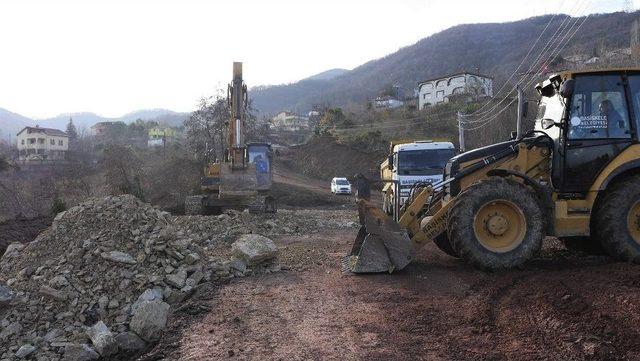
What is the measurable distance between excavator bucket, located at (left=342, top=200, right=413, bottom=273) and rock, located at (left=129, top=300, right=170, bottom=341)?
2645 mm

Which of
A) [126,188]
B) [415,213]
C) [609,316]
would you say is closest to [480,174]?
[415,213]

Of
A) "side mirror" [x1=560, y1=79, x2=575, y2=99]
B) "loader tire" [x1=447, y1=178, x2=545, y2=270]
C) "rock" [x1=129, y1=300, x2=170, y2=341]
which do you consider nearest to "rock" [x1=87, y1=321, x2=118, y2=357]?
"rock" [x1=129, y1=300, x2=170, y2=341]

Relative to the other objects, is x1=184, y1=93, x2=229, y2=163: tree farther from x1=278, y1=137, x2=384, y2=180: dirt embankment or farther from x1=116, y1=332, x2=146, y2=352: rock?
x1=116, y1=332, x2=146, y2=352: rock

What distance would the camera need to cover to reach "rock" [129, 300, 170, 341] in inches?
233

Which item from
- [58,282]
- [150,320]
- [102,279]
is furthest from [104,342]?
[58,282]

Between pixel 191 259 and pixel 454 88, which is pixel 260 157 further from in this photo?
pixel 454 88

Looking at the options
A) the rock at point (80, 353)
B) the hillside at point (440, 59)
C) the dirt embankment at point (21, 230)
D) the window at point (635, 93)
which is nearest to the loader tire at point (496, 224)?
the window at point (635, 93)

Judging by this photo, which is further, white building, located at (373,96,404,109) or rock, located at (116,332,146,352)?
white building, located at (373,96,404,109)

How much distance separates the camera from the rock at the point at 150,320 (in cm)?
591

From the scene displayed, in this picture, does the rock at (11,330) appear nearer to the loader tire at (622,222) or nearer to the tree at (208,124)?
the loader tire at (622,222)

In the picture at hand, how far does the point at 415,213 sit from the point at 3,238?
13.3 metres

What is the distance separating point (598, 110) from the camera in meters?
6.86

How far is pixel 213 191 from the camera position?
17.7 meters

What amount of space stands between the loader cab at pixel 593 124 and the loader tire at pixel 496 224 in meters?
0.74
